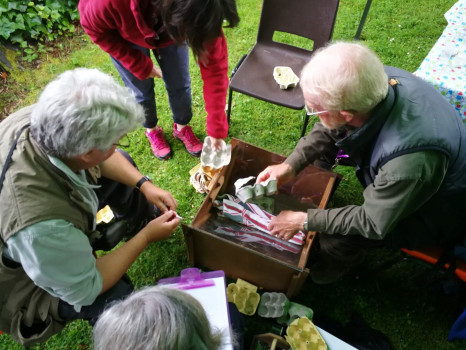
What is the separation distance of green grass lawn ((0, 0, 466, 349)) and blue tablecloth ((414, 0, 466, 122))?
1.04 metres

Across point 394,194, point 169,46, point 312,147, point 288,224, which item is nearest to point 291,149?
point 312,147

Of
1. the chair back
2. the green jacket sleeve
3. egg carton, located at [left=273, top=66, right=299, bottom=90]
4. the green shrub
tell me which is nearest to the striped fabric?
the green jacket sleeve

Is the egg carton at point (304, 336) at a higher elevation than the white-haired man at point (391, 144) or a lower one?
lower

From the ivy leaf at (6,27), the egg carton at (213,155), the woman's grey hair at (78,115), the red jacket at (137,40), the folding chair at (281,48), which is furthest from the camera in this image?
the ivy leaf at (6,27)

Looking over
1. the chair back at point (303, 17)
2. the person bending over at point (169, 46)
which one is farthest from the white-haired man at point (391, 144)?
the chair back at point (303, 17)

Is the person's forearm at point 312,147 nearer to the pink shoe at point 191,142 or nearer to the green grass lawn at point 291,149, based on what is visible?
the green grass lawn at point 291,149

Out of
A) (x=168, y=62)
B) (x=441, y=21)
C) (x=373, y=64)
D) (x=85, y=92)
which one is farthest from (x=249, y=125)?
(x=441, y=21)

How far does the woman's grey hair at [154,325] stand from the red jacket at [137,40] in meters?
1.29

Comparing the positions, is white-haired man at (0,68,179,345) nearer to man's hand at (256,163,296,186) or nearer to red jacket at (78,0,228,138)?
red jacket at (78,0,228,138)

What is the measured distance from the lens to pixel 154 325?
1012 millimetres

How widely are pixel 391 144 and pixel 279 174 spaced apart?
0.80 meters

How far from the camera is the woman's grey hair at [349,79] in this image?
5.13 feet

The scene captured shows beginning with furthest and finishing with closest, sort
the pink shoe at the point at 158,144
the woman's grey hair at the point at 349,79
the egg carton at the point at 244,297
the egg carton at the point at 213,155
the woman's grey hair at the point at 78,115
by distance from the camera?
the pink shoe at the point at 158,144, the egg carton at the point at 213,155, the egg carton at the point at 244,297, the woman's grey hair at the point at 349,79, the woman's grey hair at the point at 78,115

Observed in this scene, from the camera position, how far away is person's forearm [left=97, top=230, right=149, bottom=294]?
70.3 inches
